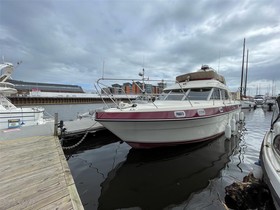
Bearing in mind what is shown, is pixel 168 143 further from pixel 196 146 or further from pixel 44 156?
pixel 44 156

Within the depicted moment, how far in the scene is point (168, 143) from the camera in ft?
18.4

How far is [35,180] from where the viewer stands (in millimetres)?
3131

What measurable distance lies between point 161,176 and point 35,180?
2896 mm

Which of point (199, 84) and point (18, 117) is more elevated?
point (199, 84)

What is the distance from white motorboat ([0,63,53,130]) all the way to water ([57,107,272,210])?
3.77 metres

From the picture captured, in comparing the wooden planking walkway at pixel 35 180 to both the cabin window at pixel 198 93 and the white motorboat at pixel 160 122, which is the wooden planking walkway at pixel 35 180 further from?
the cabin window at pixel 198 93

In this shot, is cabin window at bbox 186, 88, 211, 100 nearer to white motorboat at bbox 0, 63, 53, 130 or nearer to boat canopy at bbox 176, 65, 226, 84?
boat canopy at bbox 176, 65, 226, 84

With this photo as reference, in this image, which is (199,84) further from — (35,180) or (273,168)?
(35,180)

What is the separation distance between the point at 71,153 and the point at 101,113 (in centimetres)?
268

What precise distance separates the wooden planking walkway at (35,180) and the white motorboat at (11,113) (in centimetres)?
393

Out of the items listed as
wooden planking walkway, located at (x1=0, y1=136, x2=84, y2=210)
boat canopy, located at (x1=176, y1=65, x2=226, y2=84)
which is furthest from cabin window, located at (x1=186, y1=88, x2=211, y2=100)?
wooden planking walkway, located at (x1=0, y1=136, x2=84, y2=210)

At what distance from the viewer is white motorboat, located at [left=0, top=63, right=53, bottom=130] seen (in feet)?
26.9

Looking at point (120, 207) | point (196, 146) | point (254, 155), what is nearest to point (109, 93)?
point (120, 207)

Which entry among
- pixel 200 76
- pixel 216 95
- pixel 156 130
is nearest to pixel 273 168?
pixel 156 130
